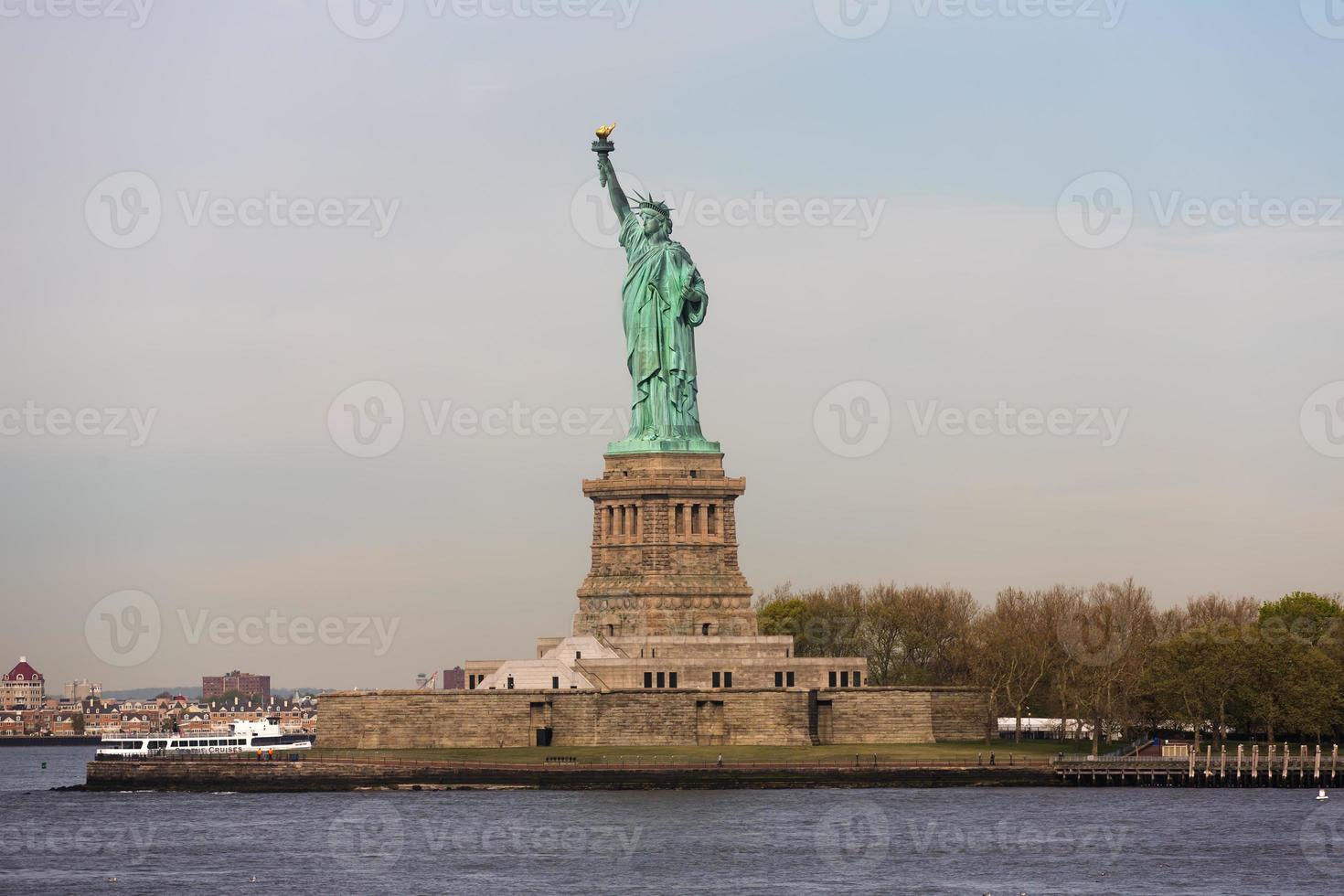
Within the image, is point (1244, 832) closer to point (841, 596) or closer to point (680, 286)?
point (680, 286)

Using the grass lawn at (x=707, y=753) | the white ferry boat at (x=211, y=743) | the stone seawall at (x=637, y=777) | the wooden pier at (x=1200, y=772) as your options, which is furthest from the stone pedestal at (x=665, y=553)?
the white ferry boat at (x=211, y=743)

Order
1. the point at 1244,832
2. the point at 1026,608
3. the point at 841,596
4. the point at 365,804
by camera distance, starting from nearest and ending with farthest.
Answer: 1. the point at 1244,832
2. the point at 365,804
3. the point at 1026,608
4. the point at 841,596

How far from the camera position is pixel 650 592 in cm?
12269

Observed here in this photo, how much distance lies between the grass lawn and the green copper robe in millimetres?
14443

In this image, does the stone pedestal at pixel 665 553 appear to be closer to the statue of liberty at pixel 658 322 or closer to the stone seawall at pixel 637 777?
the statue of liberty at pixel 658 322

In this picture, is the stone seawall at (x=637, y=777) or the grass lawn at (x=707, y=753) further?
the grass lawn at (x=707, y=753)

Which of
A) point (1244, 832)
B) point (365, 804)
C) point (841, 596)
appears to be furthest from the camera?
point (841, 596)

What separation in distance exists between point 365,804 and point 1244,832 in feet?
109

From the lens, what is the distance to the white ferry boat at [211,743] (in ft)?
436

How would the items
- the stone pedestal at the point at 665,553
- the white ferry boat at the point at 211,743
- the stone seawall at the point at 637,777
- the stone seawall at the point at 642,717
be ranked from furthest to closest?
the white ferry boat at the point at 211,743 → the stone pedestal at the point at 665,553 → the stone seawall at the point at 642,717 → the stone seawall at the point at 637,777

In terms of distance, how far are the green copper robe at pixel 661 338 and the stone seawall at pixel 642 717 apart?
12.0 meters

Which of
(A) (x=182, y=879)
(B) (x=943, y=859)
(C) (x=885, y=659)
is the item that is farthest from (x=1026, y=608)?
(A) (x=182, y=879)

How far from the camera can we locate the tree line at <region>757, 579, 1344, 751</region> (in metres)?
119

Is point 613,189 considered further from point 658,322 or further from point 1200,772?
point 1200,772
